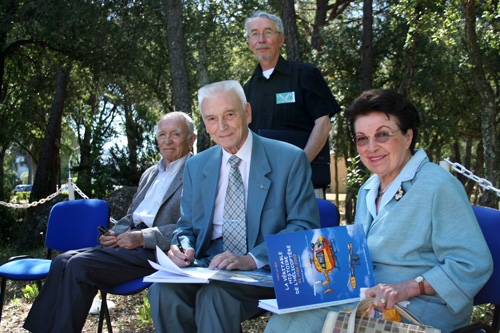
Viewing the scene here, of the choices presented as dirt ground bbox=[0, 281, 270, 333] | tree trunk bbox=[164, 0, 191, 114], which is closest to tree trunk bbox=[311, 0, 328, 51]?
tree trunk bbox=[164, 0, 191, 114]

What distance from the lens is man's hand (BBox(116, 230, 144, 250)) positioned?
3.41 m

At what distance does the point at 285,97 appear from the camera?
3.70 meters

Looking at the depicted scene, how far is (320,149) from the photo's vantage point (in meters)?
3.63

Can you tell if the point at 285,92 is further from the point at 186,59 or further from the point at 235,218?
the point at 186,59

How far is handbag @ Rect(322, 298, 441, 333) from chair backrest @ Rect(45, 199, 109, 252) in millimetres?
2918

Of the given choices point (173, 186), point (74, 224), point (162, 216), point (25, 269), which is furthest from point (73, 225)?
point (173, 186)

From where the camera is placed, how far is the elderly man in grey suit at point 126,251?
3109 mm

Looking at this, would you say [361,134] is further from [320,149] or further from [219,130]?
[320,149]

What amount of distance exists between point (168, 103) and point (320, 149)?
1490 cm

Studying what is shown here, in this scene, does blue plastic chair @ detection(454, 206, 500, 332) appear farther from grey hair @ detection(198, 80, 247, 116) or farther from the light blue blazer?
grey hair @ detection(198, 80, 247, 116)

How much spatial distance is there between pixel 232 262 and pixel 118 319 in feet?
10.2

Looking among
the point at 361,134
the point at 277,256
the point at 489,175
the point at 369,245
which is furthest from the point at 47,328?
the point at 489,175

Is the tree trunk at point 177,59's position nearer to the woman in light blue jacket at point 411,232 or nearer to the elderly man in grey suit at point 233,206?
the elderly man in grey suit at point 233,206

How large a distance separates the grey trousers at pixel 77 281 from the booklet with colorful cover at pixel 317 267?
5.33 ft
